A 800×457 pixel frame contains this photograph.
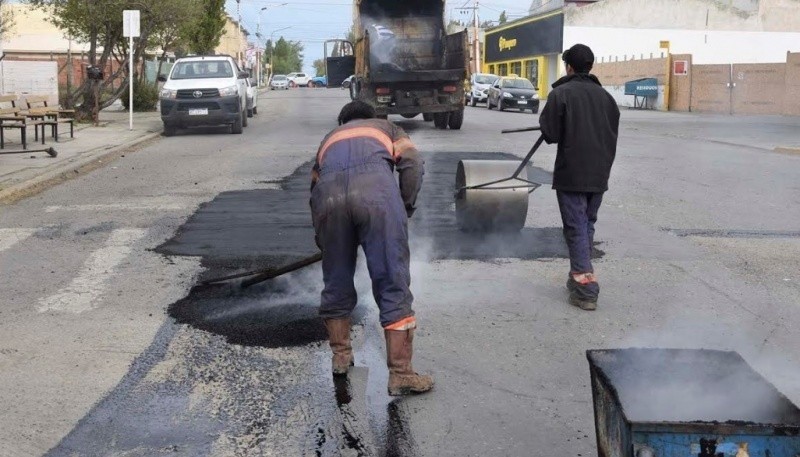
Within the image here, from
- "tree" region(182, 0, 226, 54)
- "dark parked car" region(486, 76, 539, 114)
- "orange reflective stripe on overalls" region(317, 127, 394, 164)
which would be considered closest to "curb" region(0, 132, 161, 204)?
"orange reflective stripe on overalls" region(317, 127, 394, 164)

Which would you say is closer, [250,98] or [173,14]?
[173,14]

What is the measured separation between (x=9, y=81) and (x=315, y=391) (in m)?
23.8

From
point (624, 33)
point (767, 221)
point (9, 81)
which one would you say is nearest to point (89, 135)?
point (9, 81)

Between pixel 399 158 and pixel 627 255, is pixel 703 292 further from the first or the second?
pixel 399 158

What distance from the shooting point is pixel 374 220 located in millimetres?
4312

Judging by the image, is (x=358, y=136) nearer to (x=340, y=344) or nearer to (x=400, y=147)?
(x=400, y=147)

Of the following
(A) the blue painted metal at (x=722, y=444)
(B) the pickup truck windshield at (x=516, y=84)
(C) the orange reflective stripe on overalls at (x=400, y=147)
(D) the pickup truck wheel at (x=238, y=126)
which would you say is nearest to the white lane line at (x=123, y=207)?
(C) the orange reflective stripe on overalls at (x=400, y=147)

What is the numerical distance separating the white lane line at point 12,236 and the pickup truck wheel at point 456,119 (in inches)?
547

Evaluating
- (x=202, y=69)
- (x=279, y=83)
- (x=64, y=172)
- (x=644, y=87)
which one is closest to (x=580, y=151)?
(x=64, y=172)

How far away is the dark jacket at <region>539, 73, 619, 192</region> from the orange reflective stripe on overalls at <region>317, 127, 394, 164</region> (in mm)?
1945

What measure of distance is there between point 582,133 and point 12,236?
5.56 meters

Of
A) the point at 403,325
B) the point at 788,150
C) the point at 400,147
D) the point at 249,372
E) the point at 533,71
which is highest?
the point at 533,71

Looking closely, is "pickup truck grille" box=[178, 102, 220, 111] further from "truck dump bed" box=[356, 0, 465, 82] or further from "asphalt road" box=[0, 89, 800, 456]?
"asphalt road" box=[0, 89, 800, 456]

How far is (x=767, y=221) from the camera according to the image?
973 centimetres
